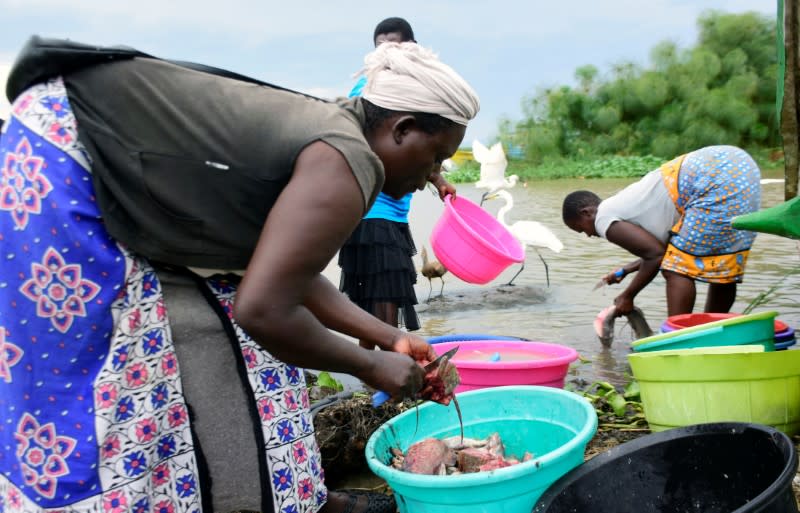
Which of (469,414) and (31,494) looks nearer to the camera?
(31,494)

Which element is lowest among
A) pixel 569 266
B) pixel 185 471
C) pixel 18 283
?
pixel 569 266

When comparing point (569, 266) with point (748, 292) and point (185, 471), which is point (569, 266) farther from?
point (185, 471)

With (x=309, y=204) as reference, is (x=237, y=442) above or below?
below

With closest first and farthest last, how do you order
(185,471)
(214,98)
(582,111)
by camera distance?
(214,98) → (185,471) → (582,111)

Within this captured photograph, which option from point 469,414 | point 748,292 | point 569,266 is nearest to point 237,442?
point 469,414

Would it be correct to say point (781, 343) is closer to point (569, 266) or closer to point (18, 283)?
point (18, 283)

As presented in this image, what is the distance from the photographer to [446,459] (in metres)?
1.98

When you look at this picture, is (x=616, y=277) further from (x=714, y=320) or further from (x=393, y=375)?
(x=393, y=375)

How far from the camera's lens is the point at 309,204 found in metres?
1.16

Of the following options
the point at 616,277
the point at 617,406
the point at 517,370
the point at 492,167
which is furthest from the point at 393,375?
the point at 492,167

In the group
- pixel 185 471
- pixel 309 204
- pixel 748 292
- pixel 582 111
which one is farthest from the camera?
pixel 582 111

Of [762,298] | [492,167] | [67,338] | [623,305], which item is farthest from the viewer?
[492,167]

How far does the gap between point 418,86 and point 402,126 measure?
0.29ft

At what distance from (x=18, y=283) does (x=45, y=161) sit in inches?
8.7
